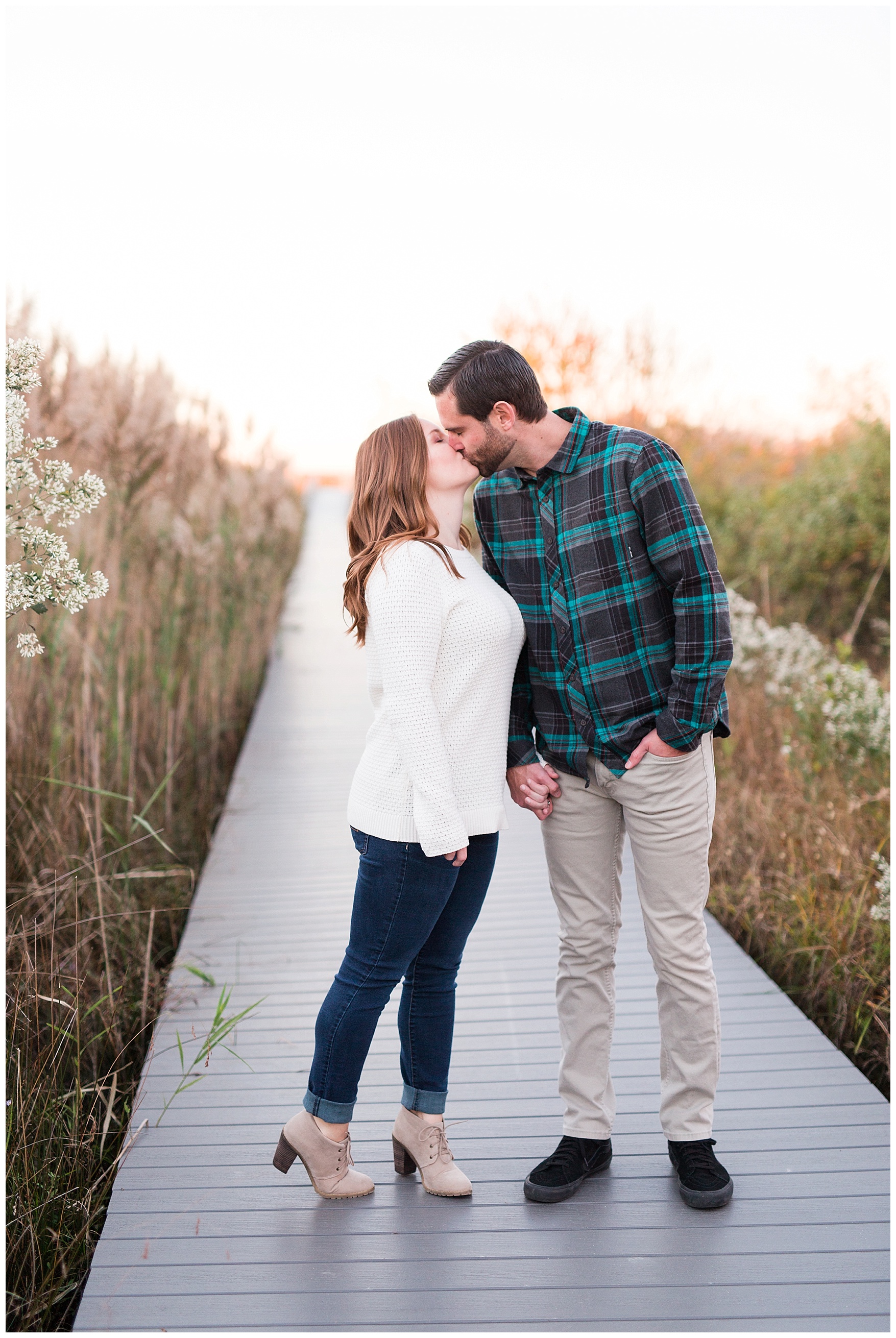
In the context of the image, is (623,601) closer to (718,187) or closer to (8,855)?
(8,855)

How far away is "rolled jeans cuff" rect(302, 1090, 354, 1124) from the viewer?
6.02 feet

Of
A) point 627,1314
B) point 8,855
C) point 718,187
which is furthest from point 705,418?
point 627,1314

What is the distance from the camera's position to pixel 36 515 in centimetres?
178

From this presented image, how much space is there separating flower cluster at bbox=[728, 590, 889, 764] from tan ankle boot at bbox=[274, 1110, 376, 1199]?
2.08 meters

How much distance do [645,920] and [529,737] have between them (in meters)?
0.40

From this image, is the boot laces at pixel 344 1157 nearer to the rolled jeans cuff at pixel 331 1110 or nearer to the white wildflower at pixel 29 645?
the rolled jeans cuff at pixel 331 1110

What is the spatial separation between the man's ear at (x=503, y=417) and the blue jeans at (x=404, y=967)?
28.5 inches

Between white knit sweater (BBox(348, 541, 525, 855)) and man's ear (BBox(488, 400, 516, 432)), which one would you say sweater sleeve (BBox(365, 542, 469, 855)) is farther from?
man's ear (BBox(488, 400, 516, 432))

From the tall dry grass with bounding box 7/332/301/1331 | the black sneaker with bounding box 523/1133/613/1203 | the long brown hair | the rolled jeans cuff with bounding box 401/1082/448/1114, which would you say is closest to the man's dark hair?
the long brown hair

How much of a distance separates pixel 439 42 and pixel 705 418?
6487 millimetres

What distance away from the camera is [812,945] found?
2.96 meters

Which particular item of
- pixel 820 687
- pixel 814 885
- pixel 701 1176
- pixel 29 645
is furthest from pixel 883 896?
pixel 29 645

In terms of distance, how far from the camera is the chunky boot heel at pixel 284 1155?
187 centimetres

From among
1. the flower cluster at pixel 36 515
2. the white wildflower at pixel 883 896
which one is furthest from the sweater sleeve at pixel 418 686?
the white wildflower at pixel 883 896
